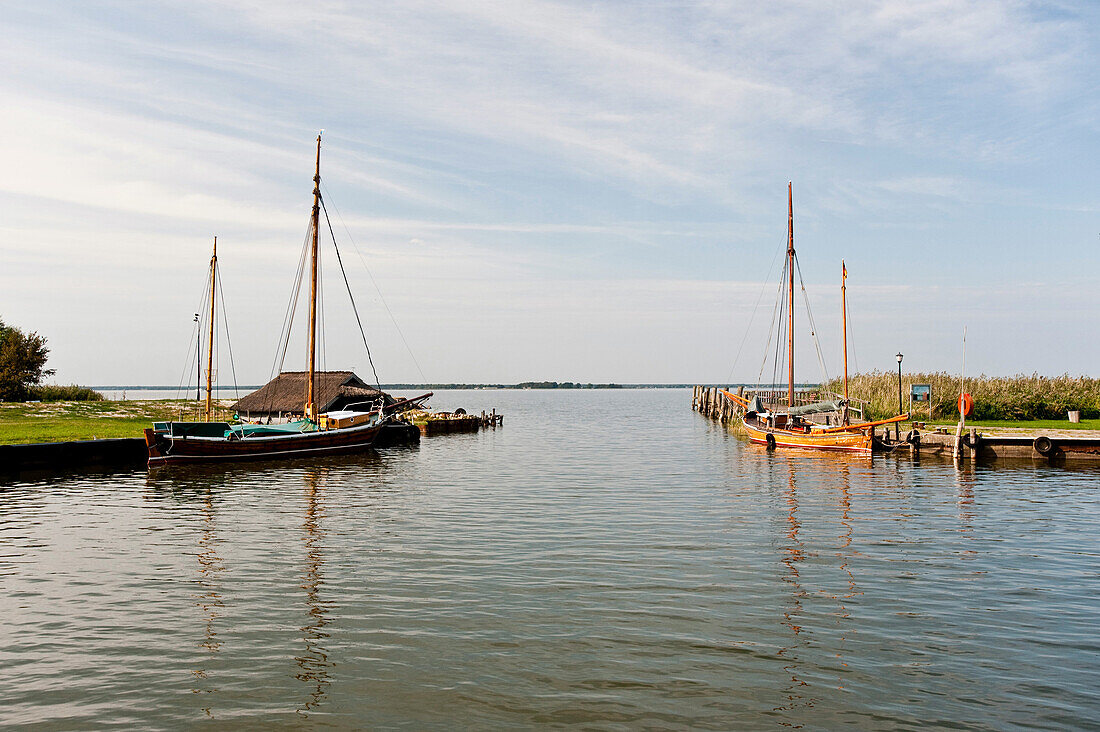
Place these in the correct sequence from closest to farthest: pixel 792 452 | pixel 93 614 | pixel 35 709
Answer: pixel 35 709
pixel 93 614
pixel 792 452

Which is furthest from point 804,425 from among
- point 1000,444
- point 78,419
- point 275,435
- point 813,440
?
point 78,419

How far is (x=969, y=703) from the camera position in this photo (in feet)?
29.5

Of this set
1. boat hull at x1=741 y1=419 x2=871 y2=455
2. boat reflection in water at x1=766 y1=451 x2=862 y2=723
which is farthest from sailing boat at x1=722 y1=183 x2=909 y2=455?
boat reflection in water at x1=766 y1=451 x2=862 y2=723

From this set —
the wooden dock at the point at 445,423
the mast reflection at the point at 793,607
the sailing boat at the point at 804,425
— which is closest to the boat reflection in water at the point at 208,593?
the mast reflection at the point at 793,607

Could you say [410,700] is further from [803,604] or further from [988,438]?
[988,438]

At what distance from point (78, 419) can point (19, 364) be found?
21.3 m

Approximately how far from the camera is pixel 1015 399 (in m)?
51.2

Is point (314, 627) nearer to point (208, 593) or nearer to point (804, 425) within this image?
point (208, 593)

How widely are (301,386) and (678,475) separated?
3619cm

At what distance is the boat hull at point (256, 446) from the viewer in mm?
36906

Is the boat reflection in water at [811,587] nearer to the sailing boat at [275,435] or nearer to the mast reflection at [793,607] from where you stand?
the mast reflection at [793,607]

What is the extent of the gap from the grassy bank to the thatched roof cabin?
39602 mm

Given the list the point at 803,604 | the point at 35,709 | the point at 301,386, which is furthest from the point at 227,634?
the point at 301,386

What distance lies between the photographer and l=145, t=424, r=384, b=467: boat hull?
3691 centimetres
